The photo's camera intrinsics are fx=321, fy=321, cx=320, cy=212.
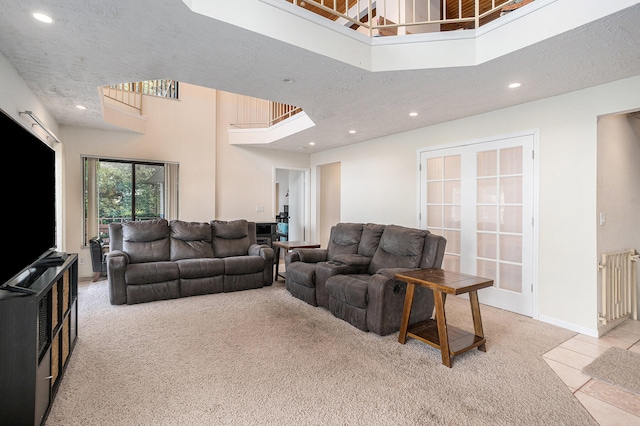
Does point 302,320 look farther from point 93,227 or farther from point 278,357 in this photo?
point 93,227

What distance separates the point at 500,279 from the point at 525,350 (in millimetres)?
1211

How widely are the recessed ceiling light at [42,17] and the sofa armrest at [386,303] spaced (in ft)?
9.99

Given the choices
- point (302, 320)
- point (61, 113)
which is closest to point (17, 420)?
point (302, 320)

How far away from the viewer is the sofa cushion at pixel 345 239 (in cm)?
415

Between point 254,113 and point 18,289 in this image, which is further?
point 254,113

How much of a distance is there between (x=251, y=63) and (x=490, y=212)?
10.3ft

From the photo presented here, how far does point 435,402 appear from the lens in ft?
6.41

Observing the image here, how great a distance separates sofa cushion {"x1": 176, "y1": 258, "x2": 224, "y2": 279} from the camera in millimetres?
4082

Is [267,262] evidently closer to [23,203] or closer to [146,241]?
[146,241]

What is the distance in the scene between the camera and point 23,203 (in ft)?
6.64

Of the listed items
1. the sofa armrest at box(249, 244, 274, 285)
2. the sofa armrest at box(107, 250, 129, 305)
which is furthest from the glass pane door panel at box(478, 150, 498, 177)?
the sofa armrest at box(107, 250, 129, 305)

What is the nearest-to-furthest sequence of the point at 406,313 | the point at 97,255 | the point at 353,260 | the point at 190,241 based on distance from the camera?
1. the point at 406,313
2. the point at 353,260
3. the point at 190,241
4. the point at 97,255

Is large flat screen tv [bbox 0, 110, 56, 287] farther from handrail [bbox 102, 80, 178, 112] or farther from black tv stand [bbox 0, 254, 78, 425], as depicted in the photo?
handrail [bbox 102, 80, 178, 112]

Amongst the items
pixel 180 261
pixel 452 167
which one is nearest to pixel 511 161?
pixel 452 167
